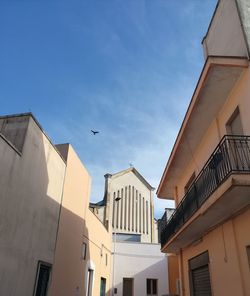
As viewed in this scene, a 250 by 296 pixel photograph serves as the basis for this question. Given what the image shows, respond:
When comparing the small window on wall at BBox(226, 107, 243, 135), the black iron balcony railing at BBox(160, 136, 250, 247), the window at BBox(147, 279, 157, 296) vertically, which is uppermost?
the small window on wall at BBox(226, 107, 243, 135)

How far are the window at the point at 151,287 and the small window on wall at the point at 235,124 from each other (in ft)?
53.4

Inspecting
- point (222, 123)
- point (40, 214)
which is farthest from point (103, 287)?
point (222, 123)

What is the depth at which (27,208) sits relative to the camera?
855 cm

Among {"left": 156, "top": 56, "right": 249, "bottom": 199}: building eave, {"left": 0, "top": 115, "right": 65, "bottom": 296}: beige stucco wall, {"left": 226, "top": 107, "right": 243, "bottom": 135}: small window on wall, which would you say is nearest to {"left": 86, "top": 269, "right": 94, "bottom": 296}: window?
{"left": 0, "top": 115, "right": 65, "bottom": 296}: beige stucco wall

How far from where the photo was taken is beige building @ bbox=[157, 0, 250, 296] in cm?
672

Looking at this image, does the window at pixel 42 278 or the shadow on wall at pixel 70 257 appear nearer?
the window at pixel 42 278

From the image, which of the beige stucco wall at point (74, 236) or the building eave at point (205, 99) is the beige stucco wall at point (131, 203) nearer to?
the beige stucco wall at point (74, 236)

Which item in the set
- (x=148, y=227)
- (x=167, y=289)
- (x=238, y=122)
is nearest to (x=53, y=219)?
(x=238, y=122)

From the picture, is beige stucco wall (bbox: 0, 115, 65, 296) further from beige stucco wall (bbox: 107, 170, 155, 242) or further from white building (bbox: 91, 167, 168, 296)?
beige stucco wall (bbox: 107, 170, 155, 242)

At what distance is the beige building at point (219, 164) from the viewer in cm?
672

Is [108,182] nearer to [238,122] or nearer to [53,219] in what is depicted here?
[53,219]

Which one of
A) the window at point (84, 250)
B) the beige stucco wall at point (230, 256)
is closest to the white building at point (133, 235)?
the window at point (84, 250)

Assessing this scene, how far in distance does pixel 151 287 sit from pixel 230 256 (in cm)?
1504

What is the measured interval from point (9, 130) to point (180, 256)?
347 inches
